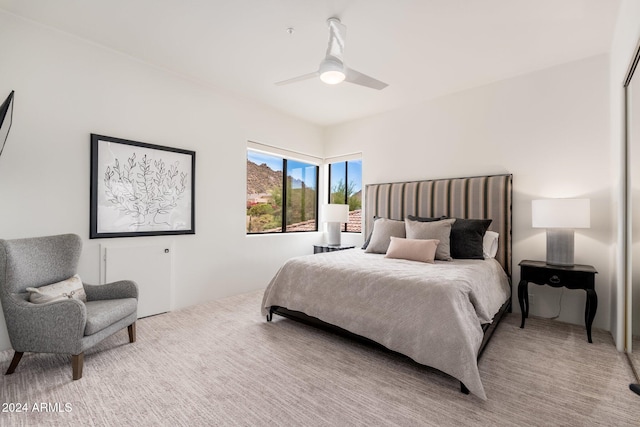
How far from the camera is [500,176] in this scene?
3.59m

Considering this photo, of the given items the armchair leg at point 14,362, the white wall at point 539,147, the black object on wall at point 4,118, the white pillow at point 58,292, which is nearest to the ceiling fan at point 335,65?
the white wall at point 539,147

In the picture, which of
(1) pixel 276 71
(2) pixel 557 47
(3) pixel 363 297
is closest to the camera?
(3) pixel 363 297

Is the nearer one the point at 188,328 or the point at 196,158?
the point at 188,328

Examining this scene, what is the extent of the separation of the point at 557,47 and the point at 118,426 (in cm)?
460

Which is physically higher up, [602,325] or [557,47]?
[557,47]

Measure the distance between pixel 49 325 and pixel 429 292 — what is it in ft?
8.72

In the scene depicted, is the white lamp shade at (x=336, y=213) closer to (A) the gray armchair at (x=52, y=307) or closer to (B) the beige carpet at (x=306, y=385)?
(B) the beige carpet at (x=306, y=385)

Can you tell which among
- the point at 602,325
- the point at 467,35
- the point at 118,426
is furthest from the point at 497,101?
the point at 118,426

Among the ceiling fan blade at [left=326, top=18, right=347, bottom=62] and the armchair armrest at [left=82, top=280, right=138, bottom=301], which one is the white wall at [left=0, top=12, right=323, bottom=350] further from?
the ceiling fan blade at [left=326, top=18, right=347, bottom=62]

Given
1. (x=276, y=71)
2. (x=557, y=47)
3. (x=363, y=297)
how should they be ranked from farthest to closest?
(x=276, y=71) → (x=557, y=47) → (x=363, y=297)

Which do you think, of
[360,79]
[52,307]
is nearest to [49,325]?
[52,307]

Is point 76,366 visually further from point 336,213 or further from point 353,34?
point 336,213

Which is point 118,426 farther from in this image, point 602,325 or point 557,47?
point 557,47

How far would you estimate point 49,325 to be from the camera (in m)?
2.04
